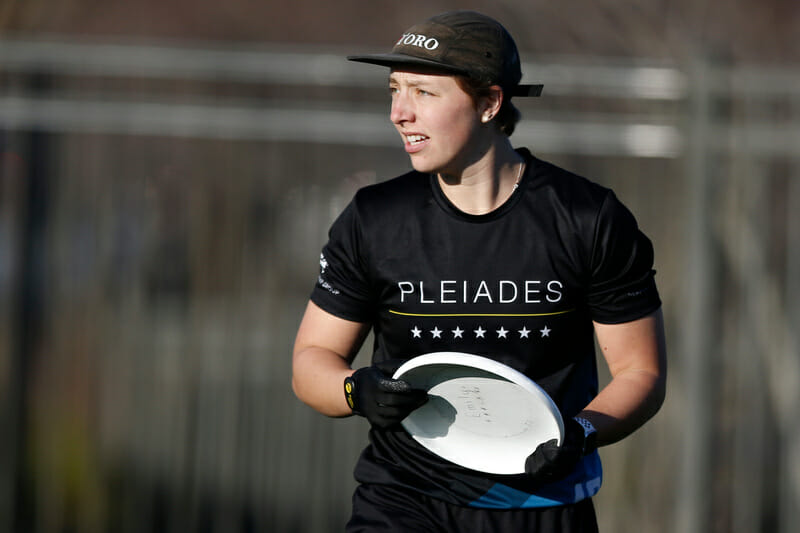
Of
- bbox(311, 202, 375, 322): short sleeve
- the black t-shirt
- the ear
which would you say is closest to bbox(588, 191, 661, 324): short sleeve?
the black t-shirt

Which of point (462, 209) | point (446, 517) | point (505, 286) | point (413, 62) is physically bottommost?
point (446, 517)

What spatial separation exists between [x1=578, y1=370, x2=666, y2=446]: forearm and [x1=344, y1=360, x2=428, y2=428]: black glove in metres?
0.49

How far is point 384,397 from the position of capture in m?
2.58

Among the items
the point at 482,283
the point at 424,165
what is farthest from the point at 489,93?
the point at 482,283

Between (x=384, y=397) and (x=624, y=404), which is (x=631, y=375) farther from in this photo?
(x=384, y=397)

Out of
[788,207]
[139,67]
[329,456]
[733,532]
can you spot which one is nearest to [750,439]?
[733,532]

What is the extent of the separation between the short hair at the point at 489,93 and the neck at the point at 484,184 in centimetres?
8

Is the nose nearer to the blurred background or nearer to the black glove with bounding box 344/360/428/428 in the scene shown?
the black glove with bounding box 344/360/428/428

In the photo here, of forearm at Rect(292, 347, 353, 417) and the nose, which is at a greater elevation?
the nose

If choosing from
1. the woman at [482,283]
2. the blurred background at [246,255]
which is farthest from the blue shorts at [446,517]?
the blurred background at [246,255]

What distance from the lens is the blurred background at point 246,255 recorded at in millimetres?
5266

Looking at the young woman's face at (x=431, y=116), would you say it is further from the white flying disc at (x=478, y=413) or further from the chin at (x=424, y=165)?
the white flying disc at (x=478, y=413)

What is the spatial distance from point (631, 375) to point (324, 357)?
2.86ft

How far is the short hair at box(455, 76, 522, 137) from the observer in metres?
2.82
